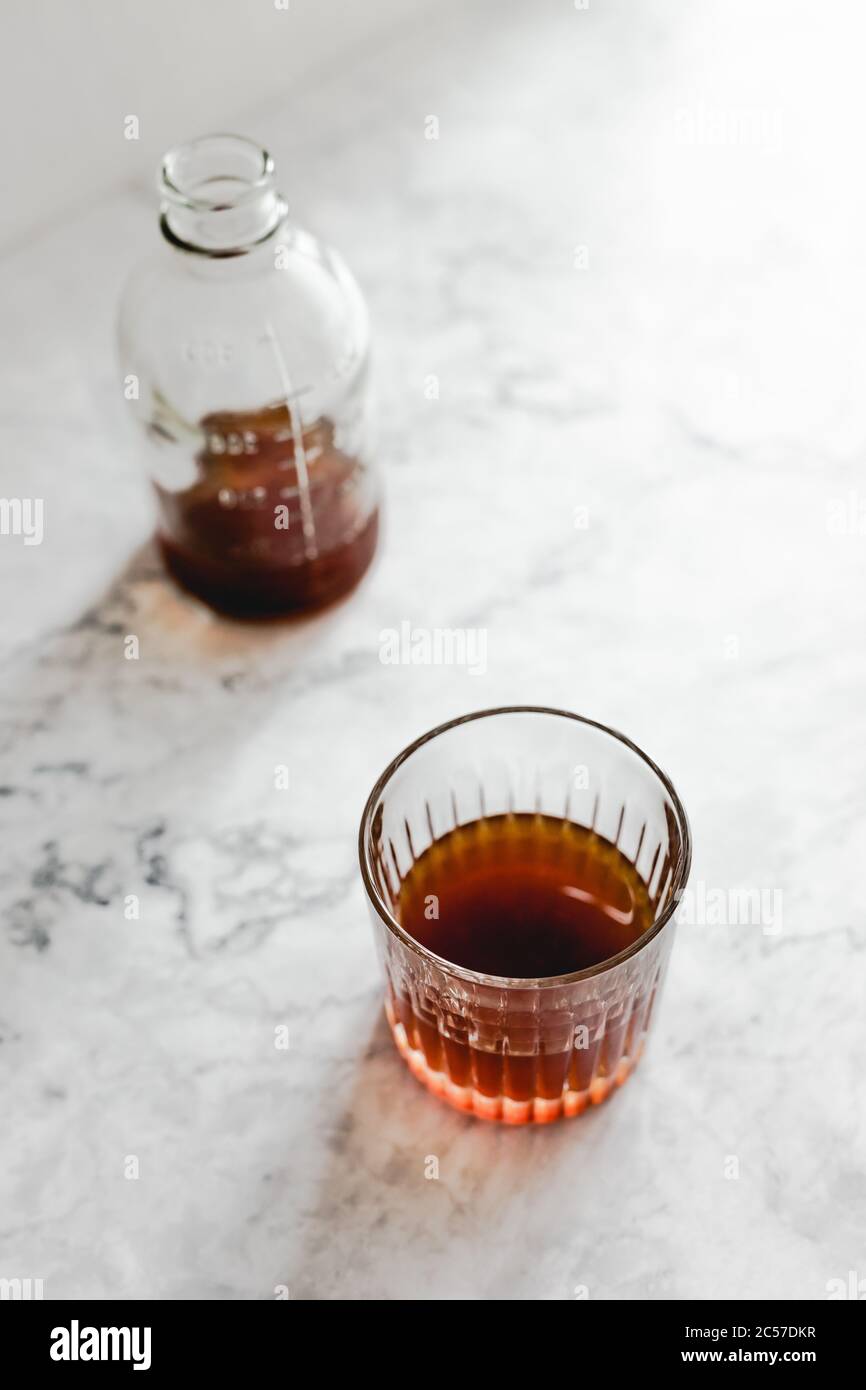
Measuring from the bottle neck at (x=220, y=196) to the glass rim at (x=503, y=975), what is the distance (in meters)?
0.32

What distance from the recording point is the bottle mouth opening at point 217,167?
82 centimetres

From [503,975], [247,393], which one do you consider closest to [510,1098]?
[503,975]

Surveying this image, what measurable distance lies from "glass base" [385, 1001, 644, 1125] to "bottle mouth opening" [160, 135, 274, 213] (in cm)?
47

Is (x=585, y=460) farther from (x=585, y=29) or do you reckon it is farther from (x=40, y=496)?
(x=585, y=29)

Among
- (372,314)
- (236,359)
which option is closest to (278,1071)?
(236,359)

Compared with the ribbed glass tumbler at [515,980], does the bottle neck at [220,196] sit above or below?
above

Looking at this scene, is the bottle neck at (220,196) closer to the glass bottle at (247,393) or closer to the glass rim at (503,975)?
the glass bottle at (247,393)

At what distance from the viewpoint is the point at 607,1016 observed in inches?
27.2

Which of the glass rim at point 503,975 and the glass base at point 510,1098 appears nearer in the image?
→ the glass rim at point 503,975

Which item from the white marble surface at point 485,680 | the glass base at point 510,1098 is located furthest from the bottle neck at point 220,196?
the glass base at point 510,1098

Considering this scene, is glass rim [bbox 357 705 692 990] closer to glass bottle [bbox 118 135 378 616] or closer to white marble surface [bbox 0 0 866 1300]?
white marble surface [bbox 0 0 866 1300]

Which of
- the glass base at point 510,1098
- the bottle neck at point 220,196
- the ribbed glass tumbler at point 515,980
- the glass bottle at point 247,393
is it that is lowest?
the glass base at point 510,1098

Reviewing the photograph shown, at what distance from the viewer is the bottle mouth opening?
32.4 inches

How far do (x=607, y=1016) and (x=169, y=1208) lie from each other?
0.81 feet
